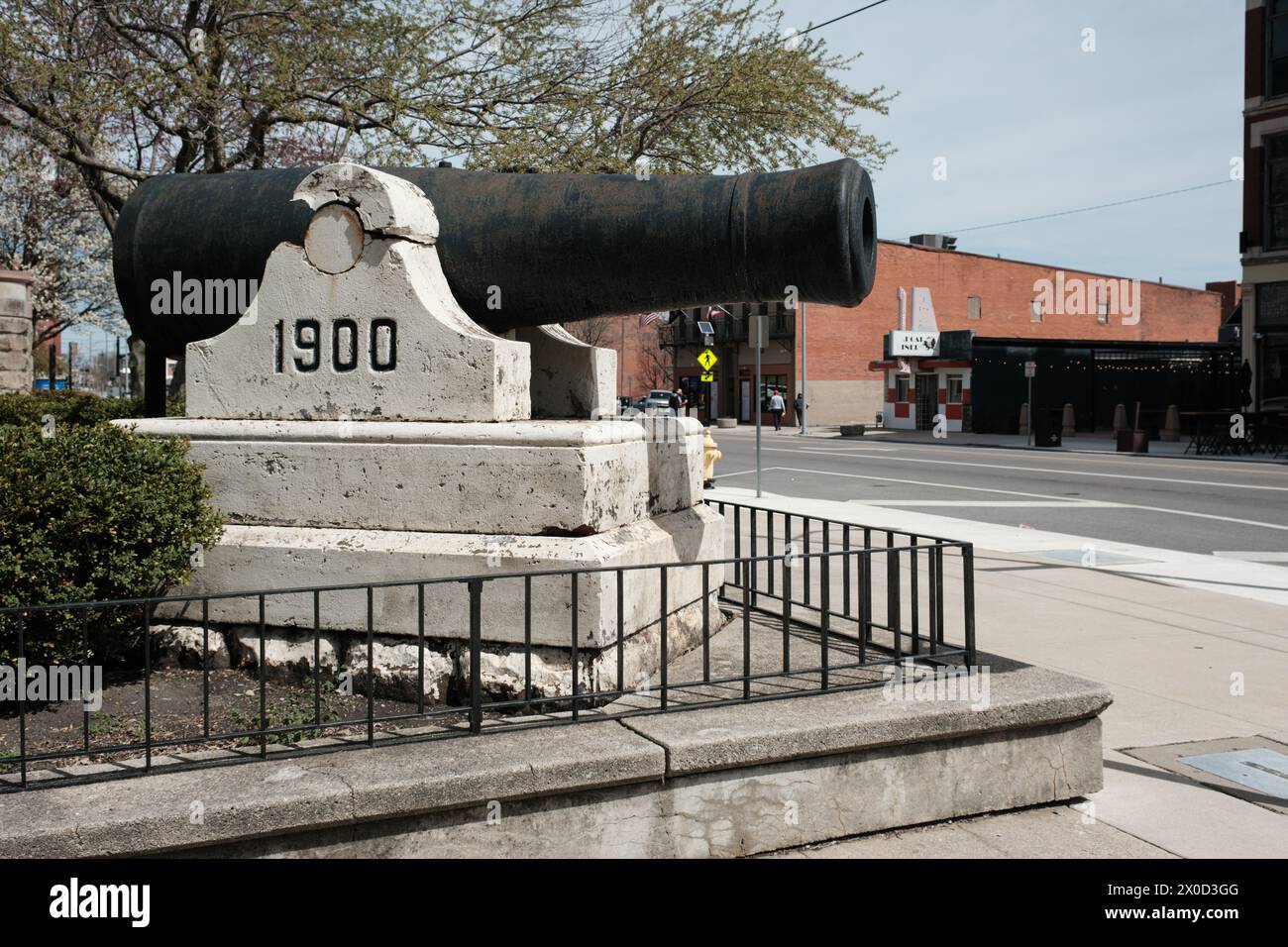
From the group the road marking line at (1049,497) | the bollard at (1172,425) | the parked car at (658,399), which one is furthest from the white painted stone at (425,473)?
the parked car at (658,399)

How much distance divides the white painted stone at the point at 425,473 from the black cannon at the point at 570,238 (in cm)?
63

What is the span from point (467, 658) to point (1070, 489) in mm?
15748

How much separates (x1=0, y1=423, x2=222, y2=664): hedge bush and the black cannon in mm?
1032

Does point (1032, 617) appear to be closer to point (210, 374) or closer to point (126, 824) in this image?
point (210, 374)

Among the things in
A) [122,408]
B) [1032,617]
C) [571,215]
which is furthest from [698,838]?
[122,408]

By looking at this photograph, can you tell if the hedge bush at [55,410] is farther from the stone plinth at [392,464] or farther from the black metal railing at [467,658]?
the black metal railing at [467,658]

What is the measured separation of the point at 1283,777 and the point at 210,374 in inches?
197

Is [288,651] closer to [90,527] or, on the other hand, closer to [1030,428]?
[90,527]

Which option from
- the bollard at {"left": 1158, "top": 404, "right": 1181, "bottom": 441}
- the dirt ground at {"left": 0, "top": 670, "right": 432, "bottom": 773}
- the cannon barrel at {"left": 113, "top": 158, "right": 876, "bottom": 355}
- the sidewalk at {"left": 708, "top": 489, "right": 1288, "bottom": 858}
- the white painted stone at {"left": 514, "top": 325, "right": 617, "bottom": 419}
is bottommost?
the sidewalk at {"left": 708, "top": 489, "right": 1288, "bottom": 858}

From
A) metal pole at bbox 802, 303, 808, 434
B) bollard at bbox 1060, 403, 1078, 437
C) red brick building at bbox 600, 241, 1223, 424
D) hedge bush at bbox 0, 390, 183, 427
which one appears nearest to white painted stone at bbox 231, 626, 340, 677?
hedge bush at bbox 0, 390, 183, 427

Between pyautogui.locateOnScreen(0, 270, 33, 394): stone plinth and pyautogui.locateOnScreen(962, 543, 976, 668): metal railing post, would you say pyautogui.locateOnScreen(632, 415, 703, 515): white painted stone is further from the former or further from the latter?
pyautogui.locateOnScreen(0, 270, 33, 394): stone plinth

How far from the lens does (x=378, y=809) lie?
354 centimetres

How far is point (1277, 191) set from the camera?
31.0 m

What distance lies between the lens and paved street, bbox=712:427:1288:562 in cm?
1334
